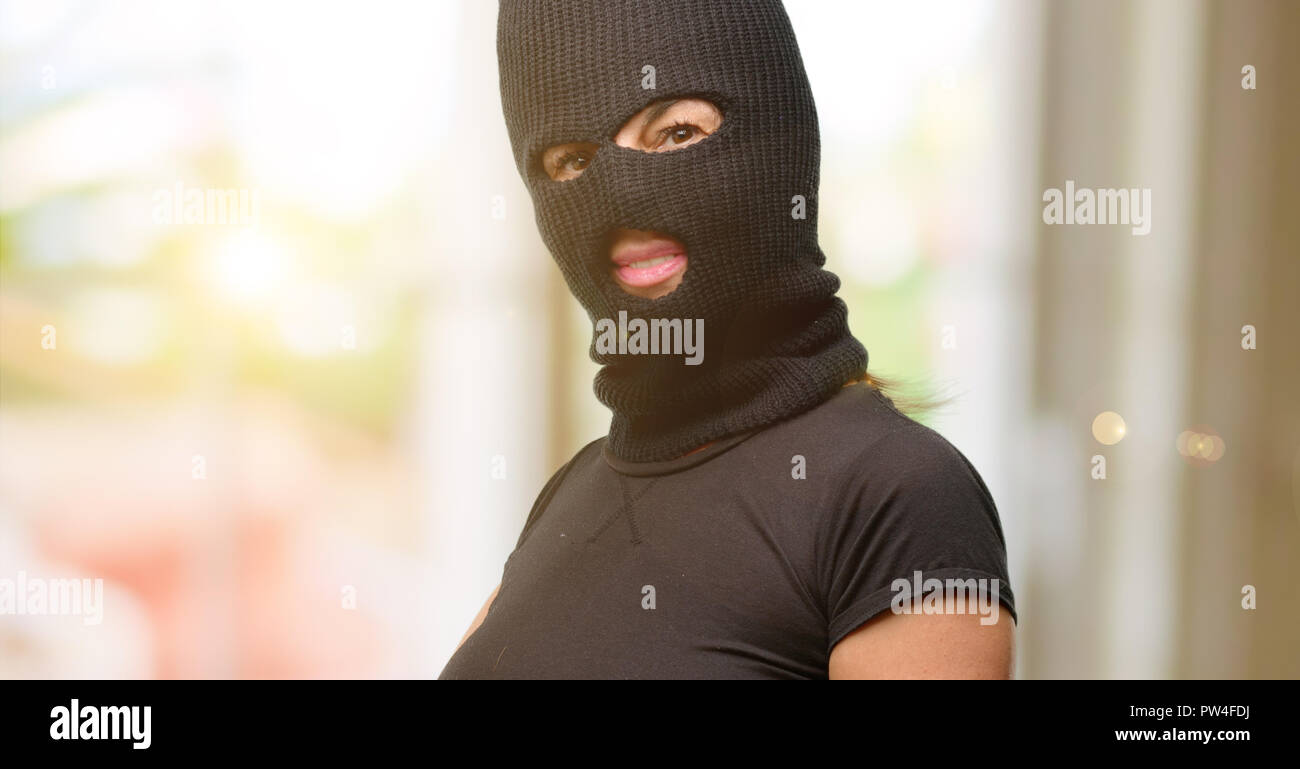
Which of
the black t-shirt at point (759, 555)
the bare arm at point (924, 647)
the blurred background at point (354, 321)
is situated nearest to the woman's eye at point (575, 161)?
the black t-shirt at point (759, 555)

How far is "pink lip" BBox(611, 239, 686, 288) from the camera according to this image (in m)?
1.10

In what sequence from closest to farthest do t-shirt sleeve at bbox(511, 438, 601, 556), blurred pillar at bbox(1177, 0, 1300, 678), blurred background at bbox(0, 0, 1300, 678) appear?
1. t-shirt sleeve at bbox(511, 438, 601, 556)
2. blurred background at bbox(0, 0, 1300, 678)
3. blurred pillar at bbox(1177, 0, 1300, 678)

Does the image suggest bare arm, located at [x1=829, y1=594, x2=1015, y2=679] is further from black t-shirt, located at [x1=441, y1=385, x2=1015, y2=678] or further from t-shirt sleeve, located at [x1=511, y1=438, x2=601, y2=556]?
t-shirt sleeve, located at [x1=511, y1=438, x2=601, y2=556]

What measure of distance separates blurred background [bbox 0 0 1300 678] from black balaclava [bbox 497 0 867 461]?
1093 millimetres

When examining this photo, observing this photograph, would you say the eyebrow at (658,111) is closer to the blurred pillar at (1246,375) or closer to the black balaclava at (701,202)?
the black balaclava at (701,202)

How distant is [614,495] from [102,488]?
1.52 metres

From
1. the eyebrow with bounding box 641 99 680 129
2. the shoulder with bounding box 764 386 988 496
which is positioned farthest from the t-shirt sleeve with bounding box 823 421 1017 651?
the eyebrow with bounding box 641 99 680 129

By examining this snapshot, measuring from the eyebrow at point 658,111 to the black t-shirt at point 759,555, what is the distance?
329mm

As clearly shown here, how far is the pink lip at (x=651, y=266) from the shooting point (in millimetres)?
1104

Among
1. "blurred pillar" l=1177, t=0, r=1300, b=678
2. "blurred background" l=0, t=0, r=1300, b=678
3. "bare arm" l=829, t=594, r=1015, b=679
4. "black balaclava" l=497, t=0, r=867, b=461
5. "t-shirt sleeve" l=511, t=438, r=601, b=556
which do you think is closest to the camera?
"bare arm" l=829, t=594, r=1015, b=679

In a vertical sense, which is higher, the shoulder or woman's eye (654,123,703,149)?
woman's eye (654,123,703,149)
